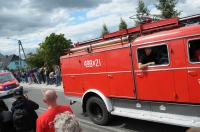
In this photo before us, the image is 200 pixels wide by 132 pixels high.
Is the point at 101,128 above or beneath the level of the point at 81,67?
beneath

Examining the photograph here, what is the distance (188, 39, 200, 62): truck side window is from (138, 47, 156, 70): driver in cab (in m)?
1.14

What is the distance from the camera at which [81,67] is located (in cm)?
1112

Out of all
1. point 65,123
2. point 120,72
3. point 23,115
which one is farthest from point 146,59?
point 65,123

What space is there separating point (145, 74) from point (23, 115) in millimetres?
3514

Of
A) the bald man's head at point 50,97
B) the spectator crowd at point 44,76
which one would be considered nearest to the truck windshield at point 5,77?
the spectator crowd at point 44,76

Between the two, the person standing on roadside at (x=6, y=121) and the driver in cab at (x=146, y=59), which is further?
the driver in cab at (x=146, y=59)

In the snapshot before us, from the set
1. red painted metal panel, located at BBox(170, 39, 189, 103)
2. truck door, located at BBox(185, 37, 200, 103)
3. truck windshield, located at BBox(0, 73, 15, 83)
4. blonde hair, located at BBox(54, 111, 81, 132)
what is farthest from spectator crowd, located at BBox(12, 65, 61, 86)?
blonde hair, located at BBox(54, 111, 81, 132)

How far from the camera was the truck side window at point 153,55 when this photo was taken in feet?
26.5

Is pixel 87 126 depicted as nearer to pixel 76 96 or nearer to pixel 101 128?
pixel 101 128

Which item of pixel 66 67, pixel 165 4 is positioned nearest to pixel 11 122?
pixel 66 67

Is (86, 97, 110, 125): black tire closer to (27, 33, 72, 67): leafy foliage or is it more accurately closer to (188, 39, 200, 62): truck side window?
(188, 39, 200, 62): truck side window

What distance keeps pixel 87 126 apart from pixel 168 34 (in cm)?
418

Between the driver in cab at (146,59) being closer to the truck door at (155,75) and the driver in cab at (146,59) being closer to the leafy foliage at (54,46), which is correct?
the truck door at (155,75)

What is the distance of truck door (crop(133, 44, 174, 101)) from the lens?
7.93 metres
